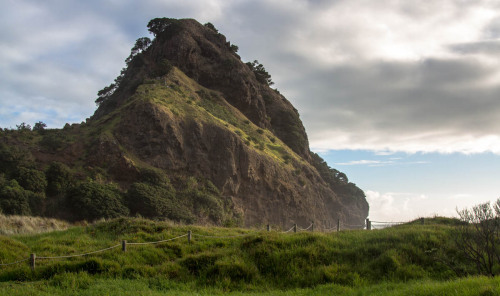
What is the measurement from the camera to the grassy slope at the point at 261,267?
9.73m

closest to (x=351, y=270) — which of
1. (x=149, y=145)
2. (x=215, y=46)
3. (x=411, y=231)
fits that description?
(x=411, y=231)

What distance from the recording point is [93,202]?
2633cm

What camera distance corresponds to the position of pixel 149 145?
35625mm

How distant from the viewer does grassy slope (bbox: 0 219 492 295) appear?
9727mm

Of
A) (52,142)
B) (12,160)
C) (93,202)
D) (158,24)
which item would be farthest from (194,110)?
(158,24)

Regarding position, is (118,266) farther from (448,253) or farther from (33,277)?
(448,253)

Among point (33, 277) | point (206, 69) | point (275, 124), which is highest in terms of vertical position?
point (206, 69)

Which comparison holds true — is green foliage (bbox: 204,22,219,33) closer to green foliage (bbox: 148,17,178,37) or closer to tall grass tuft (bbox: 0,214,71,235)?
green foliage (bbox: 148,17,178,37)

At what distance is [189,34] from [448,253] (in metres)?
52.8

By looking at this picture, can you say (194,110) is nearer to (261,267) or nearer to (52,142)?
(52,142)

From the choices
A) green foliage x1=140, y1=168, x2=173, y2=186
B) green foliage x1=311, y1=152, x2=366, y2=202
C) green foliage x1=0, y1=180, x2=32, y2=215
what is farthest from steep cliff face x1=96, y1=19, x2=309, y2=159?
green foliage x1=0, y1=180, x2=32, y2=215

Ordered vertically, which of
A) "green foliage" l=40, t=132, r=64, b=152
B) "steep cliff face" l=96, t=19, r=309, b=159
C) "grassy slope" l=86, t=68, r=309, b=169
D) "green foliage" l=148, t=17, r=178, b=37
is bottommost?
"green foliage" l=40, t=132, r=64, b=152

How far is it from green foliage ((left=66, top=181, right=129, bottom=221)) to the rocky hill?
8 centimetres

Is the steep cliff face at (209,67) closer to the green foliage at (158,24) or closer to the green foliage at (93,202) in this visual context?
the green foliage at (158,24)
